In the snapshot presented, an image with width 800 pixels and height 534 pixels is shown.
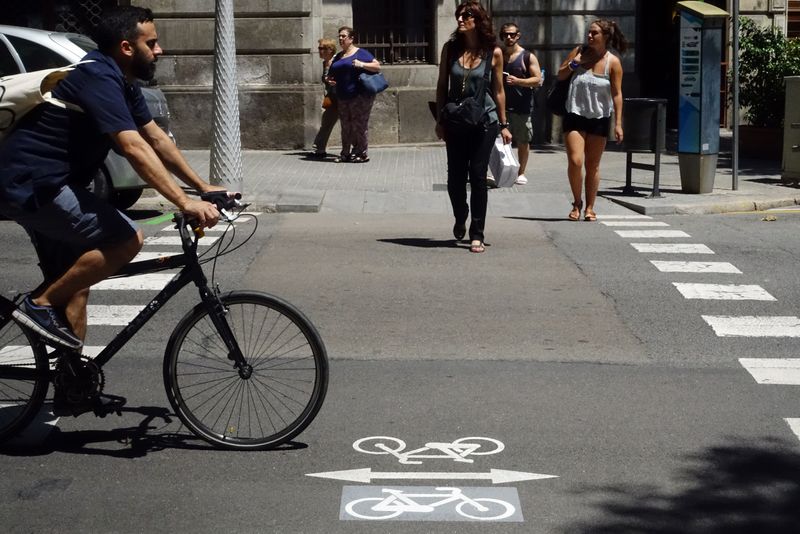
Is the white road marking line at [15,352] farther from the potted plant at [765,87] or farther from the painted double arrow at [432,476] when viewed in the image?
the potted plant at [765,87]

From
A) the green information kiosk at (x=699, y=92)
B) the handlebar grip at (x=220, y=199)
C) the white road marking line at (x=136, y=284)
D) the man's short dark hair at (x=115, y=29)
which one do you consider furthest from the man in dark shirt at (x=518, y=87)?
the handlebar grip at (x=220, y=199)

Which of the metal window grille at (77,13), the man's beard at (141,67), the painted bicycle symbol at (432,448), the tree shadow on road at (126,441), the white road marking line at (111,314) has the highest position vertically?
the metal window grille at (77,13)

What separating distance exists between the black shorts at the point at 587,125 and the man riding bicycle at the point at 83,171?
→ 720 cm

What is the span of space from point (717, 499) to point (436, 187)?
10509mm

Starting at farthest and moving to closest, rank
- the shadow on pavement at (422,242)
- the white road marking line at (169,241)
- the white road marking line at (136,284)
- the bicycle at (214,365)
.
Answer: the white road marking line at (169,241), the shadow on pavement at (422,242), the white road marking line at (136,284), the bicycle at (214,365)

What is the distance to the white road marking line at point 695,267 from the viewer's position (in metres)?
10.1

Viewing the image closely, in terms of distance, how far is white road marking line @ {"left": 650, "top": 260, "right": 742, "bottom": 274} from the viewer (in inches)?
397

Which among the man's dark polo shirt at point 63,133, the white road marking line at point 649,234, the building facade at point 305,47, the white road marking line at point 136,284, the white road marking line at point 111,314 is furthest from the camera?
the building facade at point 305,47

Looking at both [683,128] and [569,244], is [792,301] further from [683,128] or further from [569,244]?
[683,128]

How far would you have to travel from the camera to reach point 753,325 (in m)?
8.19

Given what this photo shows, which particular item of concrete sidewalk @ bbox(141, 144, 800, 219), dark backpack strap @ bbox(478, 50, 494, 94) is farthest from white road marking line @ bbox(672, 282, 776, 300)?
concrete sidewalk @ bbox(141, 144, 800, 219)

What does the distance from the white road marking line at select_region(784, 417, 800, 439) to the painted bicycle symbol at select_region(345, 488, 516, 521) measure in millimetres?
1651

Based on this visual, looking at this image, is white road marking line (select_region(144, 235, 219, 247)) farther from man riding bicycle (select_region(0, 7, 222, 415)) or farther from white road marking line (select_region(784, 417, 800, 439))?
white road marking line (select_region(784, 417, 800, 439))

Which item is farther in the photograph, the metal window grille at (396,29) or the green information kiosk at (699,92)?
the metal window grille at (396,29)
